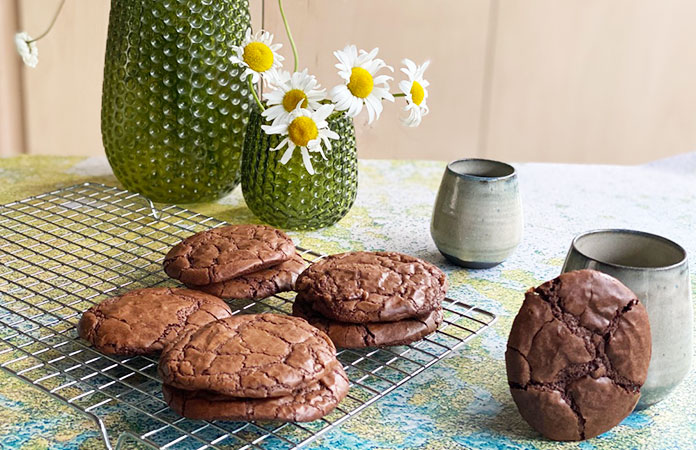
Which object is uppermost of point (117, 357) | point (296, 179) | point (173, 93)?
point (173, 93)

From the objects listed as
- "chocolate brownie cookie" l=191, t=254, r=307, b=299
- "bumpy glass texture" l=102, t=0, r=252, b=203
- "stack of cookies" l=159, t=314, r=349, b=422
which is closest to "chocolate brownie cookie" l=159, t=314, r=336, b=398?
"stack of cookies" l=159, t=314, r=349, b=422

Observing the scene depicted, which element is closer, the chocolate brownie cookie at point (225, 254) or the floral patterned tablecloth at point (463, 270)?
the floral patterned tablecloth at point (463, 270)

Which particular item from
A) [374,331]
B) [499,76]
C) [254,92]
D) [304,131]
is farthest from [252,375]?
[499,76]

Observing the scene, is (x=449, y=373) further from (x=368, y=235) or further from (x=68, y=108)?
(x=68, y=108)

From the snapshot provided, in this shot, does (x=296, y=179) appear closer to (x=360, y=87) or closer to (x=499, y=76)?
(x=360, y=87)

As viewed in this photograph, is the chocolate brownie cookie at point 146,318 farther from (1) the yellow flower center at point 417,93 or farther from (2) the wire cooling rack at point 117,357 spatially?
(1) the yellow flower center at point 417,93

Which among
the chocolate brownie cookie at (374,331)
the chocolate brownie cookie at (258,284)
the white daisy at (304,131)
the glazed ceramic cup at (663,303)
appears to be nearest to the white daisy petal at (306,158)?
the white daisy at (304,131)

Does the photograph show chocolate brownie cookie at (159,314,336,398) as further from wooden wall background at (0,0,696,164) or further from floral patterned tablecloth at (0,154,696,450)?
wooden wall background at (0,0,696,164)
